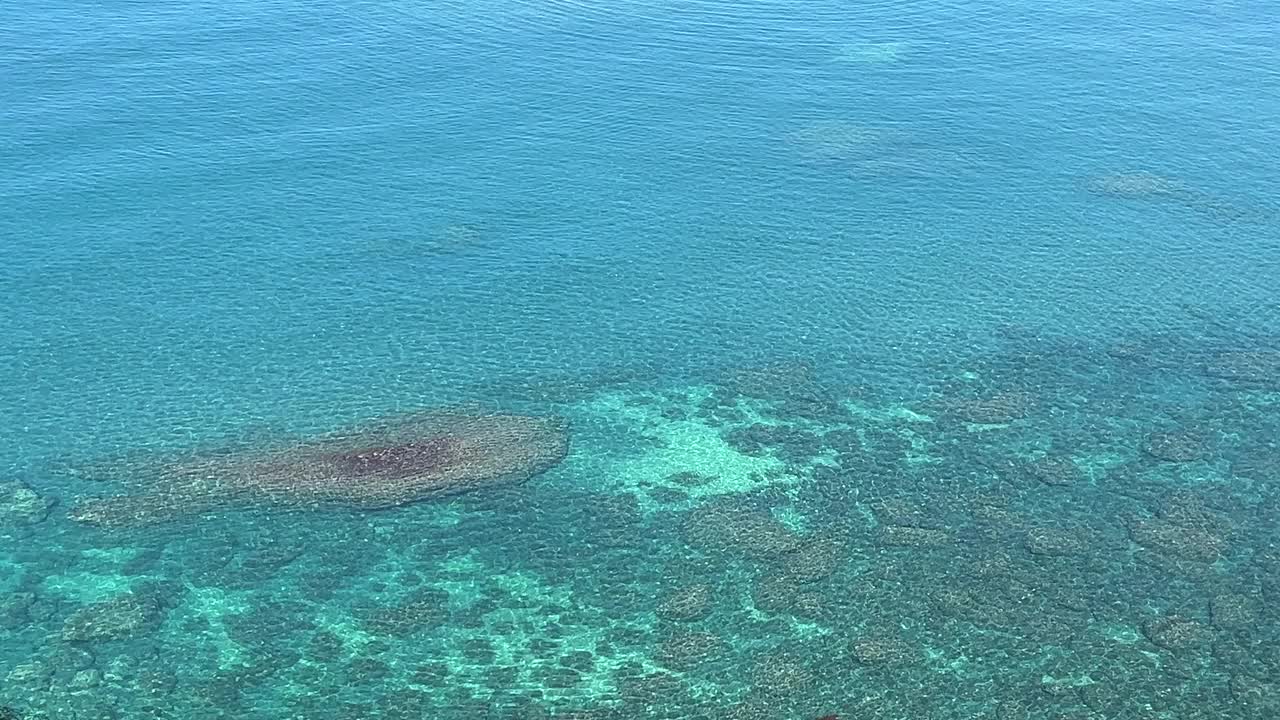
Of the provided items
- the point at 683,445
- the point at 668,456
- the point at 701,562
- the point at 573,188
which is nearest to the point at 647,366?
the point at 683,445

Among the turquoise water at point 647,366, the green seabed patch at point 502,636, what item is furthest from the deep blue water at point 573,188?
the green seabed patch at point 502,636

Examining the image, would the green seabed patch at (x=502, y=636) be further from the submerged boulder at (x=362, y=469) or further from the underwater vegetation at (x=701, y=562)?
the submerged boulder at (x=362, y=469)

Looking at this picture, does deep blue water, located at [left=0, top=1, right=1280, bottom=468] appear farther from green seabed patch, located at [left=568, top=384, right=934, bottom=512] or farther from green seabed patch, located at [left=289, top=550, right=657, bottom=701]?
→ green seabed patch, located at [left=289, top=550, right=657, bottom=701]

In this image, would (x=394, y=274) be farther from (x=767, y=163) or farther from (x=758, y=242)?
(x=767, y=163)

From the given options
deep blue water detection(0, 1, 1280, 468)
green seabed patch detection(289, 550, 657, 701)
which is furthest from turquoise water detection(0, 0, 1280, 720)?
deep blue water detection(0, 1, 1280, 468)

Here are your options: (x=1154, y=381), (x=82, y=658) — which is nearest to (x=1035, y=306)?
(x=1154, y=381)
